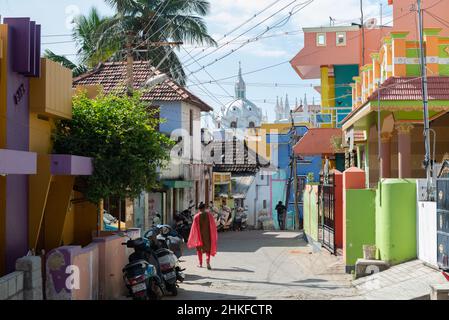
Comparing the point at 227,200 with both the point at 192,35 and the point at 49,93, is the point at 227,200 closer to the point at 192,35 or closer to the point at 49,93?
the point at 192,35

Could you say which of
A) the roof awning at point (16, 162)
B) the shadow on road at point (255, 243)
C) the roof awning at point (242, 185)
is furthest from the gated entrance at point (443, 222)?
the roof awning at point (242, 185)

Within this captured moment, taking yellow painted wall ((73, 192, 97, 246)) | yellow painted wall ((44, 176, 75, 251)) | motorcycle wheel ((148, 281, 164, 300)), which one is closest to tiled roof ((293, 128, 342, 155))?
yellow painted wall ((73, 192, 97, 246))

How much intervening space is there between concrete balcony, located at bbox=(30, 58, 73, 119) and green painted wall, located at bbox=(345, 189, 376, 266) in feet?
21.4

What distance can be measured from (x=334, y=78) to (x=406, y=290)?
19746 millimetres

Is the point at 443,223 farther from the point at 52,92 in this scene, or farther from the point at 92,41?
the point at 92,41

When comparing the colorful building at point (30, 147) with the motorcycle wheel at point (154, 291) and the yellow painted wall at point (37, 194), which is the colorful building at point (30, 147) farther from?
the motorcycle wheel at point (154, 291)

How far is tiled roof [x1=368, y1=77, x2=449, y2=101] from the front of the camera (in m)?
15.1

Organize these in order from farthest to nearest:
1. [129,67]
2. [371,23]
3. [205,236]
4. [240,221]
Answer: [240,221] < [371,23] < [129,67] < [205,236]

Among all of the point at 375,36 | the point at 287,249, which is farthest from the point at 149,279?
the point at 375,36

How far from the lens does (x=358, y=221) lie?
14195mm

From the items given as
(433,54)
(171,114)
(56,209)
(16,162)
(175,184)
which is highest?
(433,54)

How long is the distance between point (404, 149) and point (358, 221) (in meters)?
3.14

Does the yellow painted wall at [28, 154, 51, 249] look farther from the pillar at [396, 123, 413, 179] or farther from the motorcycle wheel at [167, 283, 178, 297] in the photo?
the pillar at [396, 123, 413, 179]

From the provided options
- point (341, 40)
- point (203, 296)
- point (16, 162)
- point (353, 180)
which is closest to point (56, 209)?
point (16, 162)
